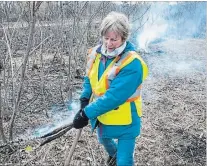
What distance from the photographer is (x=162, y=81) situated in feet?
23.2

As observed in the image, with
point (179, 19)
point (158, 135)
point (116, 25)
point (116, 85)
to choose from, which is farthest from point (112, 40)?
point (179, 19)

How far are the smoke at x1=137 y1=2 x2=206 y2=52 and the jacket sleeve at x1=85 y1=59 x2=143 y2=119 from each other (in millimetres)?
14851

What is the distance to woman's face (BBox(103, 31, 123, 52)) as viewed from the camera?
2.44 metres

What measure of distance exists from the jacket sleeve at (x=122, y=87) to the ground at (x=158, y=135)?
45.4 inches

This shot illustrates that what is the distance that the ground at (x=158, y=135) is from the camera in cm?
358

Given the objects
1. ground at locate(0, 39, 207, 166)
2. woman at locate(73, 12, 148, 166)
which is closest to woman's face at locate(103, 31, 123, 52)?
woman at locate(73, 12, 148, 166)

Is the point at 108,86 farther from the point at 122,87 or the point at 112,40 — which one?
the point at 112,40

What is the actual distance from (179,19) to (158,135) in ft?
55.6

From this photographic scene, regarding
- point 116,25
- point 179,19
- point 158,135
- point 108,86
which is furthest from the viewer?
point 179,19

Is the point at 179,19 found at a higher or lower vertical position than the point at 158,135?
lower

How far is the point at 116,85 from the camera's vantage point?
2.45m

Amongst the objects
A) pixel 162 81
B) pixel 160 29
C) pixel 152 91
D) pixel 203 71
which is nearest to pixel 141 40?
pixel 160 29

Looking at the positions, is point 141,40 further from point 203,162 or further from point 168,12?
point 203,162

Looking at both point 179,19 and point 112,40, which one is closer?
point 112,40
